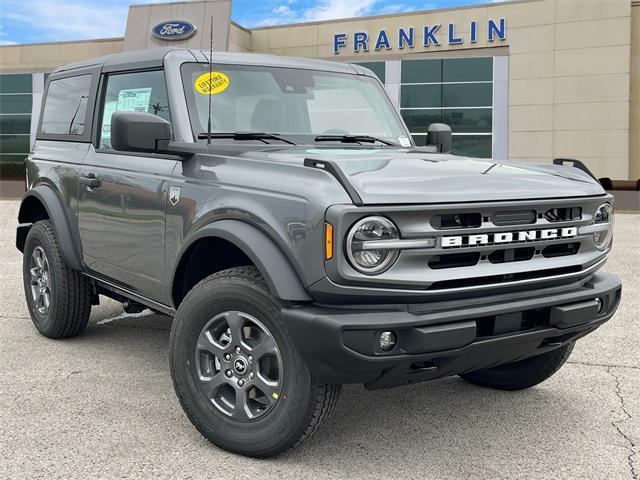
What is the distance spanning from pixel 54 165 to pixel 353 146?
2.23 metres

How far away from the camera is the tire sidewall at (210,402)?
9.98ft

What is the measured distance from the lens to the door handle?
4504 mm

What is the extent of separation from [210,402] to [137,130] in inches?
54.0

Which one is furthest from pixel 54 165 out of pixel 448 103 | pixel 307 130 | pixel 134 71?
pixel 448 103

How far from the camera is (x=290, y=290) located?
9.66 ft

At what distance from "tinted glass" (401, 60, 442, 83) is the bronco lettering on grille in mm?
30367

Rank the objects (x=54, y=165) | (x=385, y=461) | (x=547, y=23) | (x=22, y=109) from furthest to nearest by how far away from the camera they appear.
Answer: (x=22, y=109) → (x=547, y=23) → (x=54, y=165) → (x=385, y=461)

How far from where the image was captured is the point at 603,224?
11.9 ft

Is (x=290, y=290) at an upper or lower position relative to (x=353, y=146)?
lower

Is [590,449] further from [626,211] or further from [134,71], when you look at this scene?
[626,211]

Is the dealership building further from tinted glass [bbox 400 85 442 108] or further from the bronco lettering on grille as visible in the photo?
the bronco lettering on grille

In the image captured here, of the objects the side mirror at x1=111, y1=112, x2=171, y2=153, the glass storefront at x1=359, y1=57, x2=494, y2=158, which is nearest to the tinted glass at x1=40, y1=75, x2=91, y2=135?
the side mirror at x1=111, y1=112, x2=171, y2=153

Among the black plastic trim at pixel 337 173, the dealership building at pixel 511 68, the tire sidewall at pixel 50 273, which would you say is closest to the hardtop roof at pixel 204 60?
the tire sidewall at pixel 50 273

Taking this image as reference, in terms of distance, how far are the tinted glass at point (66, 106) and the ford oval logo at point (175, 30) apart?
3008cm
